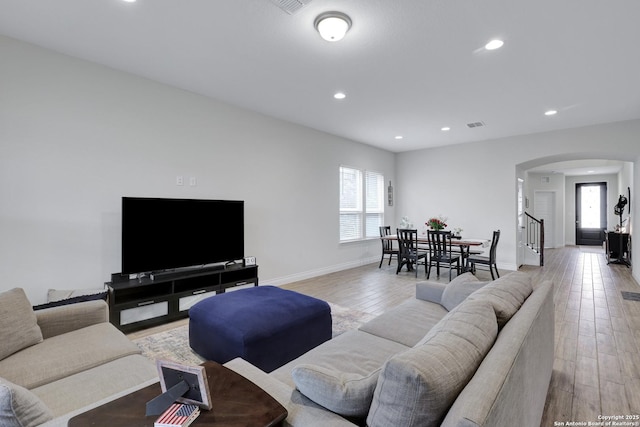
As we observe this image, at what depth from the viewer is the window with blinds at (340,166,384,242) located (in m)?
6.82

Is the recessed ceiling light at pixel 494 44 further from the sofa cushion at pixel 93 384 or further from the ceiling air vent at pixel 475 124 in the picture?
the sofa cushion at pixel 93 384

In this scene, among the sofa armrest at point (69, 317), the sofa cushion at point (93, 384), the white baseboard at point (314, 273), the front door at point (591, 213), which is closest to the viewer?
the sofa cushion at point (93, 384)

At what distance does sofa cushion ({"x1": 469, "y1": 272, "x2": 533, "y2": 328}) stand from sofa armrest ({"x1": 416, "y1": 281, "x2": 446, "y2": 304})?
2.06 feet

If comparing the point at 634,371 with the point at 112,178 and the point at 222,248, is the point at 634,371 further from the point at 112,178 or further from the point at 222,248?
the point at 112,178

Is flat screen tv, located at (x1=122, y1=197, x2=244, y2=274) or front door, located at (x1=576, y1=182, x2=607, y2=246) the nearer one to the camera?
flat screen tv, located at (x1=122, y1=197, x2=244, y2=274)

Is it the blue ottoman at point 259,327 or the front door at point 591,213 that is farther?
the front door at point 591,213

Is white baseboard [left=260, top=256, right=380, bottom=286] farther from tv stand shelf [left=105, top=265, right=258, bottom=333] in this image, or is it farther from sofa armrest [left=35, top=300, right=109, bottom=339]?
sofa armrest [left=35, top=300, right=109, bottom=339]

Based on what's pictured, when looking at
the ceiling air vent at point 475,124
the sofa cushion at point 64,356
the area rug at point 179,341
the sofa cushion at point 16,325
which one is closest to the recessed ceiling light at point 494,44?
the ceiling air vent at point 475,124

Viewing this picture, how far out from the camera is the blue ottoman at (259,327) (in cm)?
222

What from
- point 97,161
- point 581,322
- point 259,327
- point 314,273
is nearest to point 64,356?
point 259,327

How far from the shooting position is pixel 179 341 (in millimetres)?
2979

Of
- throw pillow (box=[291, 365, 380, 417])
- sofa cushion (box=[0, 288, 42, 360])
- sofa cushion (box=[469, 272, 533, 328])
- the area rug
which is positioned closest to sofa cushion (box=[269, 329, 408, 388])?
throw pillow (box=[291, 365, 380, 417])

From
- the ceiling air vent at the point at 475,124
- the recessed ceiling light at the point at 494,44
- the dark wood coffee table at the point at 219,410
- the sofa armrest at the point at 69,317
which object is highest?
the ceiling air vent at the point at 475,124

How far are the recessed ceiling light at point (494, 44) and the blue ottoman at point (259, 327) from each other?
2.92 metres
